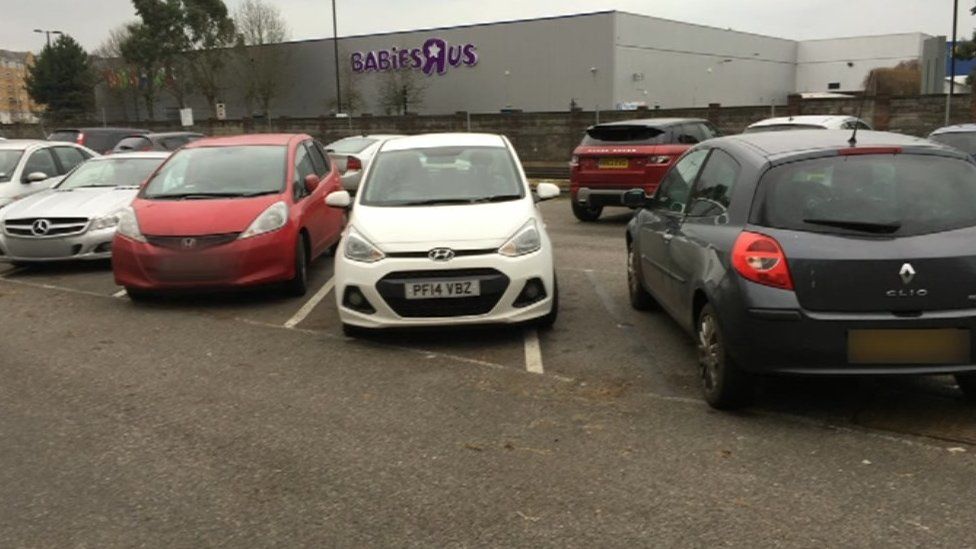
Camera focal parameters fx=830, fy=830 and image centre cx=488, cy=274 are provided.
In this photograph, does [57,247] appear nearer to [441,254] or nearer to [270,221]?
[270,221]

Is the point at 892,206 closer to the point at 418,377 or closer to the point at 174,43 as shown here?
the point at 418,377

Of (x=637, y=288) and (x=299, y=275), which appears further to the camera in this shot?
(x=299, y=275)

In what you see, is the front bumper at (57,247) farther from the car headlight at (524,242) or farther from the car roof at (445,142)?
the car headlight at (524,242)

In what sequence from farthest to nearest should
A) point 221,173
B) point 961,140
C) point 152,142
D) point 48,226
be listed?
point 152,142 < point 961,140 < point 48,226 < point 221,173

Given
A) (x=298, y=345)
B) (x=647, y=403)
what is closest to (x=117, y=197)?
(x=298, y=345)

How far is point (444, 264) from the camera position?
587cm

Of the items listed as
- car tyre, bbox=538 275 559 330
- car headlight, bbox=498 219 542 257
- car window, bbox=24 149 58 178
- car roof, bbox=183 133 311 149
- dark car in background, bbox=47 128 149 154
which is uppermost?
→ dark car in background, bbox=47 128 149 154

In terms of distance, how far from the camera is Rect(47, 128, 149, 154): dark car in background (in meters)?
19.9

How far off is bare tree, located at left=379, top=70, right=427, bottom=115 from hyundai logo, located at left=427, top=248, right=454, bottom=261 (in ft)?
181

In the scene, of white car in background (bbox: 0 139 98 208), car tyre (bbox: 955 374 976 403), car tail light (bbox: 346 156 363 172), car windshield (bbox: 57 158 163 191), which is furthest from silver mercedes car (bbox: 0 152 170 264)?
car tyre (bbox: 955 374 976 403)

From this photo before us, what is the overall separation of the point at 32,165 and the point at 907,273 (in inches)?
471

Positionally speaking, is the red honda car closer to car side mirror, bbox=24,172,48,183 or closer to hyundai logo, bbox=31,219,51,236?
hyundai logo, bbox=31,219,51,236

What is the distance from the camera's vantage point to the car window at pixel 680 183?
5832 millimetres

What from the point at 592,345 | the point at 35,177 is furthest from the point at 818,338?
the point at 35,177
